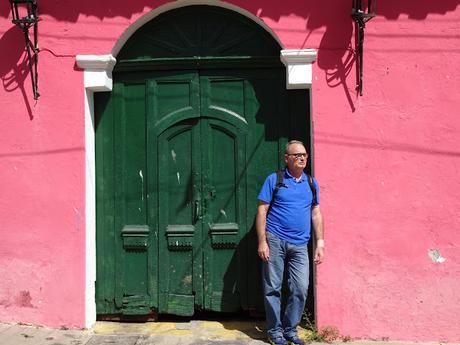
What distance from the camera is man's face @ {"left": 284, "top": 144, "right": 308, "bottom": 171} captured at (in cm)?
426

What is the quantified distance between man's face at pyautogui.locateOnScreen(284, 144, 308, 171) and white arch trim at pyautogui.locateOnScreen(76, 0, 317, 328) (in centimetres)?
67

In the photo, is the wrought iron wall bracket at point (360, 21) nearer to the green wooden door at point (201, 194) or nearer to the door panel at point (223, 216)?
the green wooden door at point (201, 194)

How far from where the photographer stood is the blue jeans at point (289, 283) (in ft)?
14.1

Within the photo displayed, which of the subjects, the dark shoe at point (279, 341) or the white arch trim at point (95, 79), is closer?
the dark shoe at point (279, 341)

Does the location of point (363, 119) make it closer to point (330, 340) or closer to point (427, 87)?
point (427, 87)

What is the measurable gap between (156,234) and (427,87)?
285cm

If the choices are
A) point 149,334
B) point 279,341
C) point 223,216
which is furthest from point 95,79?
point 279,341

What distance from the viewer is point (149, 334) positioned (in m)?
4.65

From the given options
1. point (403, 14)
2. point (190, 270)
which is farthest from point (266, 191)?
point (403, 14)

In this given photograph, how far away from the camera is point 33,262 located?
4.72m

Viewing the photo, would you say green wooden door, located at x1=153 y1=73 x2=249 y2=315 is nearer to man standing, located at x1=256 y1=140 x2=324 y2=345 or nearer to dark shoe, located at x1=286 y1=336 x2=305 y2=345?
man standing, located at x1=256 y1=140 x2=324 y2=345

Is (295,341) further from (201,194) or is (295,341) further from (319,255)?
(201,194)

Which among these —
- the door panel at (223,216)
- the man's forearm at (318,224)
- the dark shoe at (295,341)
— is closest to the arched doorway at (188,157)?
the door panel at (223,216)

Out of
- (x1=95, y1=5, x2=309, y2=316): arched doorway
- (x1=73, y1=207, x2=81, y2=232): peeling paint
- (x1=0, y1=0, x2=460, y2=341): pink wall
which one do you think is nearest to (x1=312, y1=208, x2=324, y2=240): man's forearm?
(x1=0, y1=0, x2=460, y2=341): pink wall
